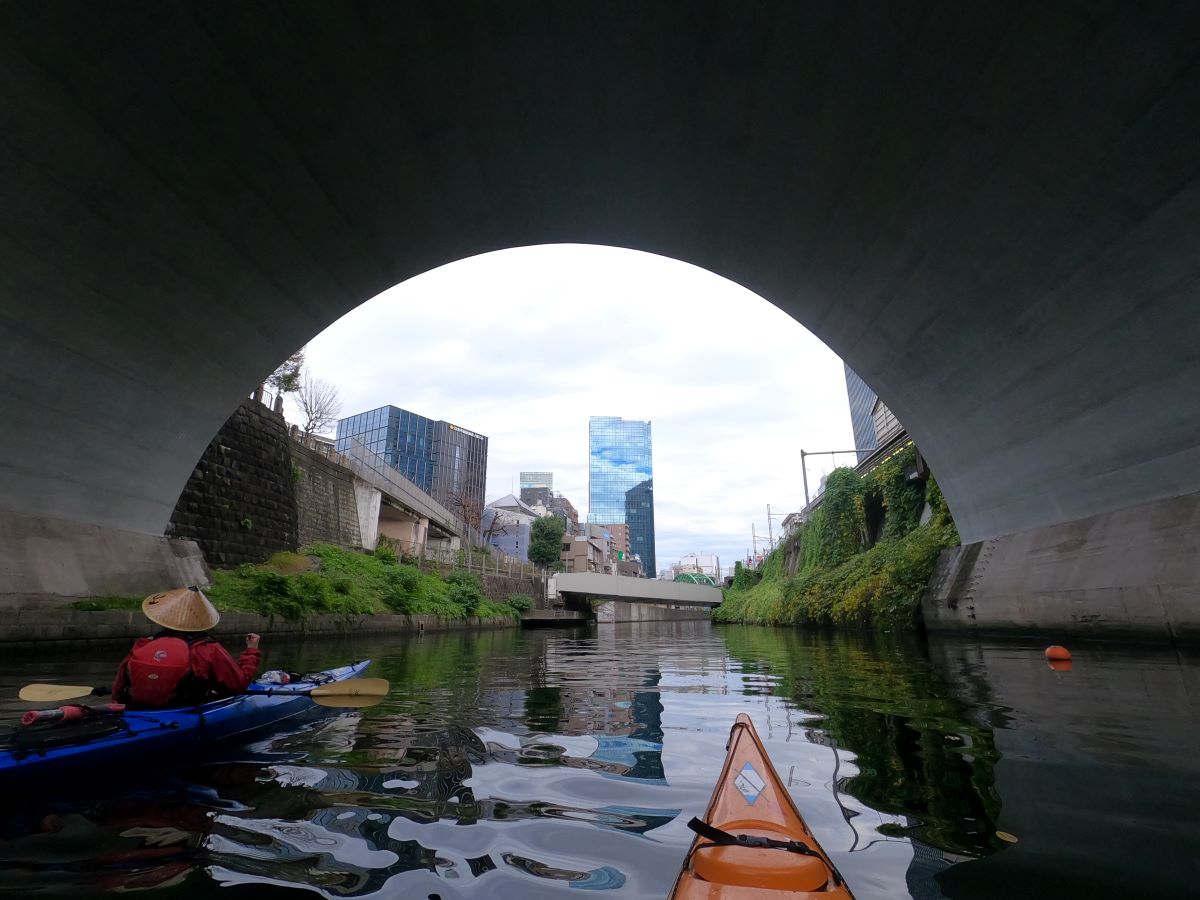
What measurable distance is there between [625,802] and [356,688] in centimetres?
371

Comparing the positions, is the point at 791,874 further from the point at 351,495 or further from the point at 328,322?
the point at 351,495

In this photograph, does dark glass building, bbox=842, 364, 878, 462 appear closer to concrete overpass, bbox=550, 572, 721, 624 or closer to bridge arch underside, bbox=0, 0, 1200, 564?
concrete overpass, bbox=550, 572, 721, 624

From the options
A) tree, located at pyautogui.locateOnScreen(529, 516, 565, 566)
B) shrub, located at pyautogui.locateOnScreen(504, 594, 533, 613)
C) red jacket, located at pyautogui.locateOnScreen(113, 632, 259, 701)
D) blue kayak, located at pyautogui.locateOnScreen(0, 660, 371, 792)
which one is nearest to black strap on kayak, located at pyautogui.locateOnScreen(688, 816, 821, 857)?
blue kayak, located at pyautogui.locateOnScreen(0, 660, 371, 792)

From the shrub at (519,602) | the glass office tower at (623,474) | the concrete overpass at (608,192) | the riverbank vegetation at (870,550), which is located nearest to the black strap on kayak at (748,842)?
the concrete overpass at (608,192)

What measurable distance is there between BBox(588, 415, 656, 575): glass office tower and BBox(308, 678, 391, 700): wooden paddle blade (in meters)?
159

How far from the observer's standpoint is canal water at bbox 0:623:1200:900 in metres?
2.20

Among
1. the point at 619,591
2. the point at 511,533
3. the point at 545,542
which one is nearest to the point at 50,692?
the point at 619,591

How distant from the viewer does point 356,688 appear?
19.0ft

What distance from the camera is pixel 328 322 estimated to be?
12.6 m

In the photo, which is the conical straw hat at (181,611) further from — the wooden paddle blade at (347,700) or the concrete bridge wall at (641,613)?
the concrete bridge wall at (641,613)

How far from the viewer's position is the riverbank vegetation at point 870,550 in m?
16.2

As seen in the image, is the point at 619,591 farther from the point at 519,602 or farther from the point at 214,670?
the point at 214,670

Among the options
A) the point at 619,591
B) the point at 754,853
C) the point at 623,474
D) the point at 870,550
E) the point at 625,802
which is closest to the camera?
the point at 754,853

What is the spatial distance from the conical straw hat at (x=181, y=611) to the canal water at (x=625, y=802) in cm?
91
